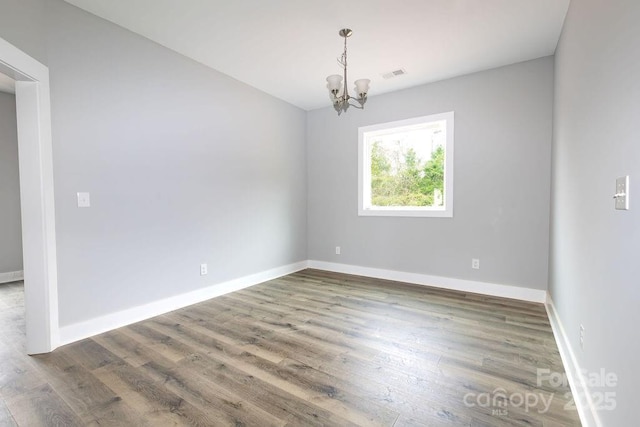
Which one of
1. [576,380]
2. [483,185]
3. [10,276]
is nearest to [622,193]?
[576,380]

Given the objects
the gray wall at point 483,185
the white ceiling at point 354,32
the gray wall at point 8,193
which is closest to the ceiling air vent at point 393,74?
the white ceiling at point 354,32

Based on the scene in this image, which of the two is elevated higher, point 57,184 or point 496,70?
point 496,70

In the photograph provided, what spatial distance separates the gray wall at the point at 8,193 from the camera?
429cm

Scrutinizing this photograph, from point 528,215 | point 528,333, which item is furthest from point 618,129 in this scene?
point 528,215

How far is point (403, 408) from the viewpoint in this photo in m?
1.61

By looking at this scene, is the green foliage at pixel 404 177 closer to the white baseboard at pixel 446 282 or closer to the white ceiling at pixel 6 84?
Result: the white baseboard at pixel 446 282

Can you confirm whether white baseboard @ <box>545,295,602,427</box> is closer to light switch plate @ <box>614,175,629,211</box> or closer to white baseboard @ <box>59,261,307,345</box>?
light switch plate @ <box>614,175,629,211</box>

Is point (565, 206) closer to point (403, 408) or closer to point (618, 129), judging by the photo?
point (618, 129)

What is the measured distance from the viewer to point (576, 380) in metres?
1.70

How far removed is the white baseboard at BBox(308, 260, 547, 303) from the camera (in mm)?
3328

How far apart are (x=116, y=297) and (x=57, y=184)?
3.61ft

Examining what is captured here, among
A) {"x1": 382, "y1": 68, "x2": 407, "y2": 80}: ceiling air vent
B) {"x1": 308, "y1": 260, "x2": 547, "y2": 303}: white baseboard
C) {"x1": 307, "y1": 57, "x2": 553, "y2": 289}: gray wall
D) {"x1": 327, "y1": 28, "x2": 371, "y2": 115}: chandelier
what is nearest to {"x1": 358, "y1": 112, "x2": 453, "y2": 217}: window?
{"x1": 307, "y1": 57, "x2": 553, "y2": 289}: gray wall

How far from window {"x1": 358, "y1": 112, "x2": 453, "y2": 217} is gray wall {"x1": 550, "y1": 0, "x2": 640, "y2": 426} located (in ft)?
5.00

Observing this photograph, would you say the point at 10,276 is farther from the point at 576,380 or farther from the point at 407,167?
the point at 576,380
